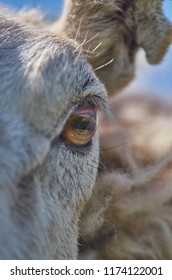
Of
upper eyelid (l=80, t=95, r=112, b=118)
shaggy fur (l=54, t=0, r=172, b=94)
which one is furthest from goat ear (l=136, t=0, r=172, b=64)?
upper eyelid (l=80, t=95, r=112, b=118)

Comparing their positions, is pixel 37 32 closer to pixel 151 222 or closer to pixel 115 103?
pixel 115 103

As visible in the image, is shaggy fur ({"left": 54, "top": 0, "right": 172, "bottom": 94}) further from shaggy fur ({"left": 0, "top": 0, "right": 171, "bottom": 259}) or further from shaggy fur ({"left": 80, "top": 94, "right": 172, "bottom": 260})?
shaggy fur ({"left": 80, "top": 94, "right": 172, "bottom": 260})

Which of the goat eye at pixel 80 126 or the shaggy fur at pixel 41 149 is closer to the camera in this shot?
the shaggy fur at pixel 41 149

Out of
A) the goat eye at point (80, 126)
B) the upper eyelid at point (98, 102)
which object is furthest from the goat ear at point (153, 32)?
the goat eye at point (80, 126)

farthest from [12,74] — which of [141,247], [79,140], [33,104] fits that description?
[141,247]

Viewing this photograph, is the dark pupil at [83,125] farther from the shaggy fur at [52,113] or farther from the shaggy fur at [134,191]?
the shaggy fur at [134,191]

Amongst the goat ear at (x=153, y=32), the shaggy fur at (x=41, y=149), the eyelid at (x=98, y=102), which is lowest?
the shaggy fur at (x=41, y=149)
